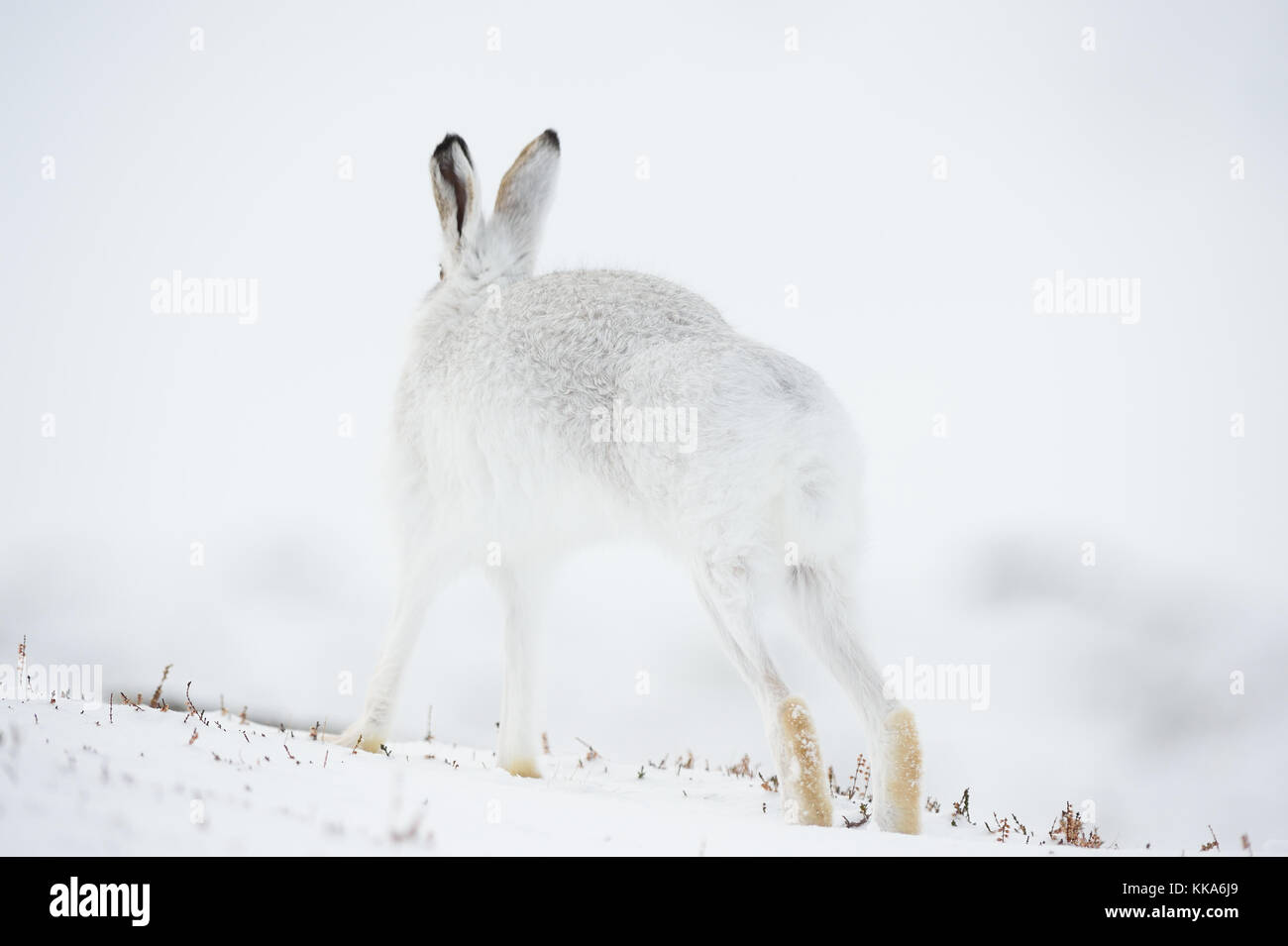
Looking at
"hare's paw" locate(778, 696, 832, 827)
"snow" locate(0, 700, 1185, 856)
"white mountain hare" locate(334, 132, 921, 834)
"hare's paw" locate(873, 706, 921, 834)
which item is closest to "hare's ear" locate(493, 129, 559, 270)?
"white mountain hare" locate(334, 132, 921, 834)

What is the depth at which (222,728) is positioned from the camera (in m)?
4.73

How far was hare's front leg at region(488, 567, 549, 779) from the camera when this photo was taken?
559 centimetres

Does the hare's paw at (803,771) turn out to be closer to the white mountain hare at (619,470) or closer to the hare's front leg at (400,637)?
the white mountain hare at (619,470)

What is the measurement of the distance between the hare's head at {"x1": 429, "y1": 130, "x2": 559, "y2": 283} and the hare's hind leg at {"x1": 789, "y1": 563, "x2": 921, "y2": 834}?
295 centimetres

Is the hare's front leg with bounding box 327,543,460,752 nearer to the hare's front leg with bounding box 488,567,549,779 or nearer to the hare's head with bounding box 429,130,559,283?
the hare's front leg with bounding box 488,567,549,779

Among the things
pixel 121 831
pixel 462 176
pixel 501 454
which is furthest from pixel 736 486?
pixel 462 176

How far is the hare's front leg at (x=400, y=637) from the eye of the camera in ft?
17.3

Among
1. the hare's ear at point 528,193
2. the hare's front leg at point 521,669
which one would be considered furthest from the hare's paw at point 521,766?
the hare's ear at point 528,193

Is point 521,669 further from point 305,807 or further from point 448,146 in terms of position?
point 448,146

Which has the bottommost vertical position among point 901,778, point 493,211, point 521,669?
point 901,778

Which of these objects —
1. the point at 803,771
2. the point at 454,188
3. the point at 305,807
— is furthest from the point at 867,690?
the point at 454,188

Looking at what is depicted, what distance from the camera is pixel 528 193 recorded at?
6215mm

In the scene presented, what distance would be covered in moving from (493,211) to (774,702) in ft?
12.6
